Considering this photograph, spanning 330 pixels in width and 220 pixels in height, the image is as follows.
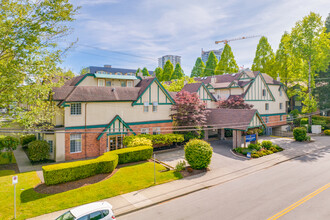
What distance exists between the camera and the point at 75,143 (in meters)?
22.8

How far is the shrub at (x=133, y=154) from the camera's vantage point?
20.2 m

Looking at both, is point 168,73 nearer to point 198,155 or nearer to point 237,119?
point 237,119

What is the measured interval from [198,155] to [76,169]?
10706 mm

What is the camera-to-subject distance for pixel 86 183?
52.2 feet

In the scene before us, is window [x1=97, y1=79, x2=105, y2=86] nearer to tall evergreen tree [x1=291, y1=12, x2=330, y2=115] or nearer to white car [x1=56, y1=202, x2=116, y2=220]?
white car [x1=56, y1=202, x2=116, y2=220]

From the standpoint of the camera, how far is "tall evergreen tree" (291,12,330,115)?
37.9 m

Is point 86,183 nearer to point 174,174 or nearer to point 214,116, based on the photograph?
point 174,174

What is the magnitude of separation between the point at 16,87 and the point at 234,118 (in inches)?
960

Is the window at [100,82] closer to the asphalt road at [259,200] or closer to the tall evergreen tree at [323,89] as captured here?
the asphalt road at [259,200]

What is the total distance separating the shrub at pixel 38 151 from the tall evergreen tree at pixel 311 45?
44.2m

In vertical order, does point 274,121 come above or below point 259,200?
above

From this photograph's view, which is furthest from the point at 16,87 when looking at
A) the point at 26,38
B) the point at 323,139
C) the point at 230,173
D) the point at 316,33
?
the point at 316,33

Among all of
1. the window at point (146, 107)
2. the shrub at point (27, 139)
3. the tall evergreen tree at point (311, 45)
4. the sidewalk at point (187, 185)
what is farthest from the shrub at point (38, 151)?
the tall evergreen tree at point (311, 45)

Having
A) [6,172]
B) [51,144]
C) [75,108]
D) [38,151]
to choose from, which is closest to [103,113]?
[75,108]
